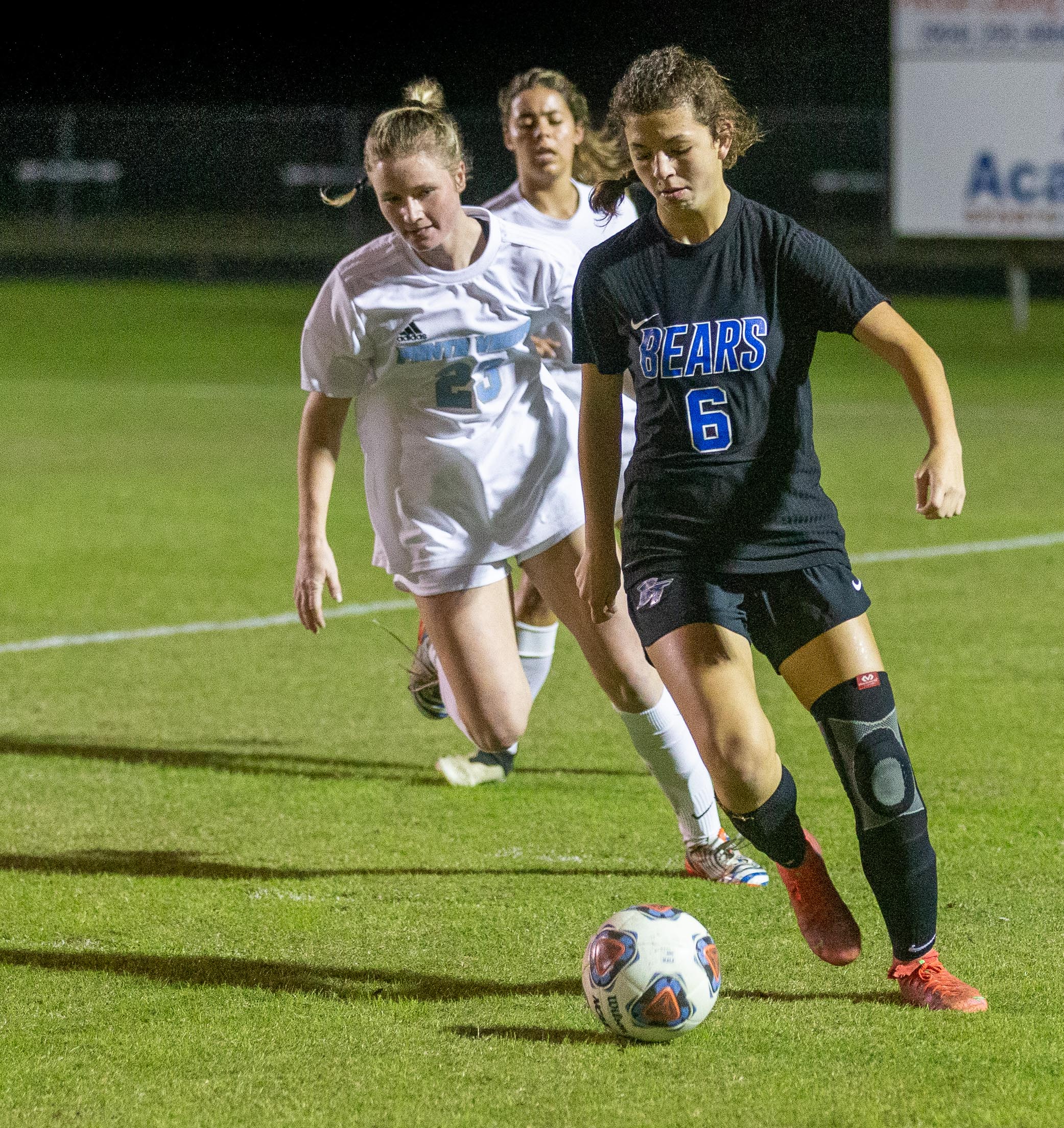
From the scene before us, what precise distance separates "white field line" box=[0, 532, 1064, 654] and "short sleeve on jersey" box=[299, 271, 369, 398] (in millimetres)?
2728

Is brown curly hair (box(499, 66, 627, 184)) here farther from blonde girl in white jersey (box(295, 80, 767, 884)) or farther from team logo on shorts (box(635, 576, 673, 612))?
team logo on shorts (box(635, 576, 673, 612))

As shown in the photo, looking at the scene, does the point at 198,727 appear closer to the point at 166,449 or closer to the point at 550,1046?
the point at 550,1046

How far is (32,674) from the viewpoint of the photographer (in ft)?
23.9

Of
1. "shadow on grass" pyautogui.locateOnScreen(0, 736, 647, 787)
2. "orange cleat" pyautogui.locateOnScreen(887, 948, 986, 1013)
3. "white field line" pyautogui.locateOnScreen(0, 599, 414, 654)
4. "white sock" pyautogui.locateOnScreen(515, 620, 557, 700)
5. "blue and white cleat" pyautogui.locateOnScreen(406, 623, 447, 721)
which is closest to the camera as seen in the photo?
"orange cleat" pyautogui.locateOnScreen(887, 948, 986, 1013)

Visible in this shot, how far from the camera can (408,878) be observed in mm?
4758

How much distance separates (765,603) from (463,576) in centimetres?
134

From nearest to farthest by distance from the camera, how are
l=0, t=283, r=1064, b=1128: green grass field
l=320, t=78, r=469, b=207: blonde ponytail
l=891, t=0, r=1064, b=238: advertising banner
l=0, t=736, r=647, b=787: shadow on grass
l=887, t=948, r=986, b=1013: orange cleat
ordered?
l=0, t=283, r=1064, b=1128: green grass field
l=887, t=948, r=986, b=1013: orange cleat
l=320, t=78, r=469, b=207: blonde ponytail
l=0, t=736, r=647, b=787: shadow on grass
l=891, t=0, r=1064, b=238: advertising banner

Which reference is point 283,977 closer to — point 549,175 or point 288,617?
point 549,175

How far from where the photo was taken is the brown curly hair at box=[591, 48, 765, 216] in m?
3.66

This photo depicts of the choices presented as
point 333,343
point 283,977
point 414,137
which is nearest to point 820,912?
point 283,977

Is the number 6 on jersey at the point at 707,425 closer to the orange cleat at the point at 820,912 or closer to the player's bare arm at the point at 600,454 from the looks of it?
the player's bare arm at the point at 600,454


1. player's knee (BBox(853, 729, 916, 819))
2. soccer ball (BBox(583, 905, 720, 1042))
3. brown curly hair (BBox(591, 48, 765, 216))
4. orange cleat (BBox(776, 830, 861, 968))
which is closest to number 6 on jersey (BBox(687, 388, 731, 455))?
brown curly hair (BBox(591, 48, 765, 216))

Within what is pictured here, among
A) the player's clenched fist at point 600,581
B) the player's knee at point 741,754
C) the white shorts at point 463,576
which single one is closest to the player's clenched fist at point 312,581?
the white shorts at point 463,576

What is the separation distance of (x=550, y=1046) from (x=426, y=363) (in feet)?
6.64
